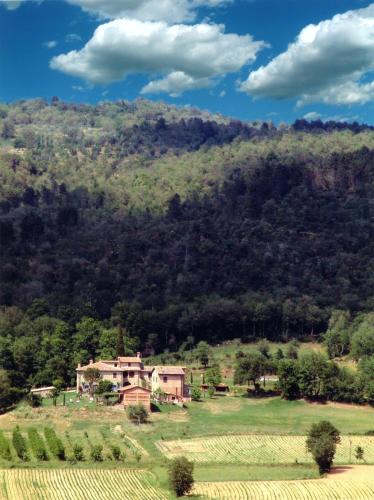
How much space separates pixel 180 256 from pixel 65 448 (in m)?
94.2

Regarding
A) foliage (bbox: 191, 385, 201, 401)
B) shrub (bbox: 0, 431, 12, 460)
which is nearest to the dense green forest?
foliage (bbox: 191, 385, 201, 401)

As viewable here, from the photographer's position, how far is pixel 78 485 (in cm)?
4638

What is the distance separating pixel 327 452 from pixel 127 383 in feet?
121

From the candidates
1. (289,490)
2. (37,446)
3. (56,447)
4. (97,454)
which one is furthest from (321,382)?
(37,446)

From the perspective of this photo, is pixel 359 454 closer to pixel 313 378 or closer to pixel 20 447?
pixel 313 378

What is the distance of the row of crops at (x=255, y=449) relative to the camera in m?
55.0

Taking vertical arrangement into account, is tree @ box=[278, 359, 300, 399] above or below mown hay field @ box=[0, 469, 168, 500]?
above

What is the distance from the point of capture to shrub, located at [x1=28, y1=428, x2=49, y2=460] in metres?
53.1

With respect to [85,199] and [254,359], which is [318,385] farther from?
[85,199]

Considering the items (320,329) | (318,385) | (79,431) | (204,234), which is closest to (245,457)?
(79,431)

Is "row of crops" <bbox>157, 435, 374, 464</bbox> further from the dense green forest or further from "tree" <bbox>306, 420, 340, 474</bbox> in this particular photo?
the dense green forest

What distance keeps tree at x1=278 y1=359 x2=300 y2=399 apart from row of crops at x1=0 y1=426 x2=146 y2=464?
24.0 meters

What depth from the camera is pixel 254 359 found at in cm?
8444

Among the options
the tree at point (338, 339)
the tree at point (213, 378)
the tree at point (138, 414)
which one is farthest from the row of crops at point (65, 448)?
the tree at point (338, 339)
